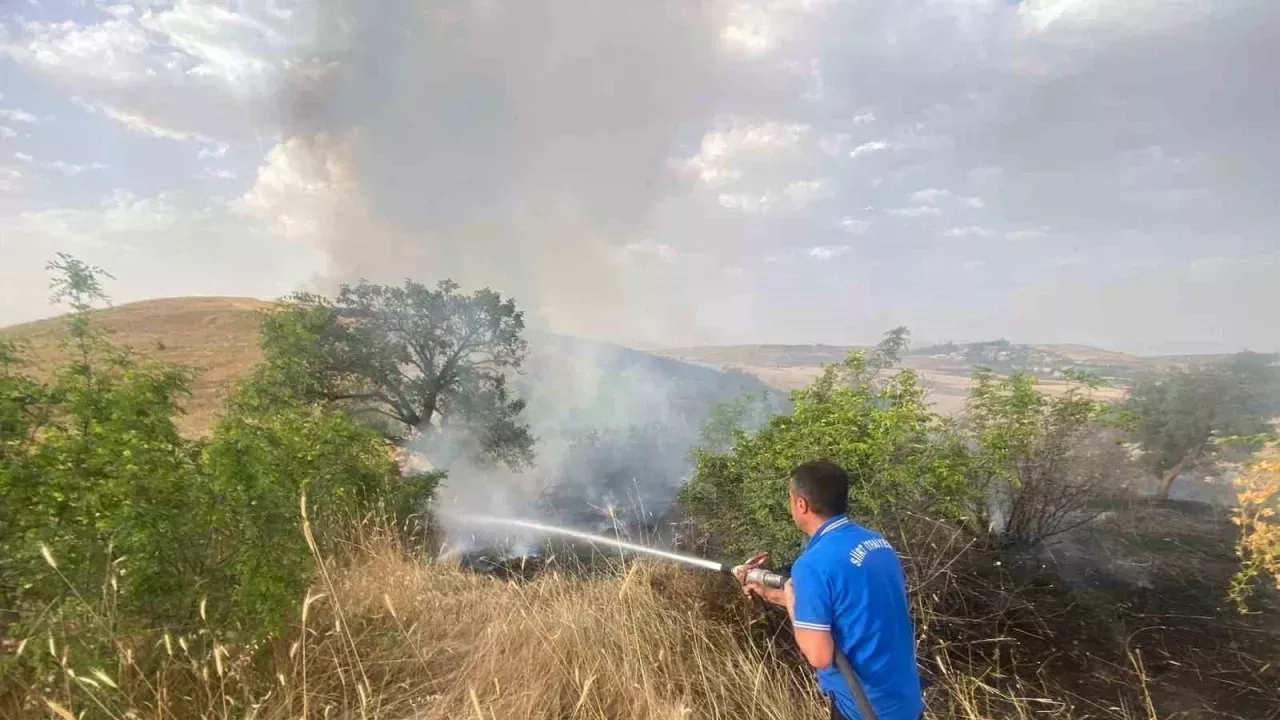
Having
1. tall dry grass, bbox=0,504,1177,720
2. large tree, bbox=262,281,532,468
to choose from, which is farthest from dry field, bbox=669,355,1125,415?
large tree, bbox=262,281,532,468

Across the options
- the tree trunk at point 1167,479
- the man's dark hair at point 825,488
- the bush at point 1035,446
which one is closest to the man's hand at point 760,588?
the man's dark hair at point 825,488

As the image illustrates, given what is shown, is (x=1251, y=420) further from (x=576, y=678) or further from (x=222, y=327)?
(x=222, y=327)

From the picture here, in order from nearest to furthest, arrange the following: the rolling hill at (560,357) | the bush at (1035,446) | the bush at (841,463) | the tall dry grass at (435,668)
→ 1. the tall dry grass at (435,668)
2. the bush at (841,463)
3. the bush at (1035,446)
4. the rolling hill at (560,357)

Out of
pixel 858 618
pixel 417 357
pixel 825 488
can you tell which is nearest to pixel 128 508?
pixel 825 488

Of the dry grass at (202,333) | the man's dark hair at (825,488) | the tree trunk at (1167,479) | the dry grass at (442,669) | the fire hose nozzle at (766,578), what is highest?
the dry grass at (202,333)

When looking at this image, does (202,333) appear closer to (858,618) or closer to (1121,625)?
(858,618)

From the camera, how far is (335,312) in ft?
61.1

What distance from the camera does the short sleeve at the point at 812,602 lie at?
2.57 meters

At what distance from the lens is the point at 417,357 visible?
20000mm

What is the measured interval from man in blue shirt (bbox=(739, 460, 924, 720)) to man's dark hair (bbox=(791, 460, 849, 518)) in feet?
0.32

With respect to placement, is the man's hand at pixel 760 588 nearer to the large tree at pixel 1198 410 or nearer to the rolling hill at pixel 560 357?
the large tree at pixel 1198 410

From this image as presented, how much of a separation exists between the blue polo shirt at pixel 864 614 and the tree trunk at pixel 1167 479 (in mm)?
16399

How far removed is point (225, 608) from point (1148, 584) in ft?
43.6

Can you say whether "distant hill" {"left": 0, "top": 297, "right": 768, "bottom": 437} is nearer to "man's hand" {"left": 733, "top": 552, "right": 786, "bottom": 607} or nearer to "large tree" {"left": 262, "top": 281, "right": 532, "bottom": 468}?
"large tree" {"left": 262, "top": 281, "right": 532, "bottom": 468}
